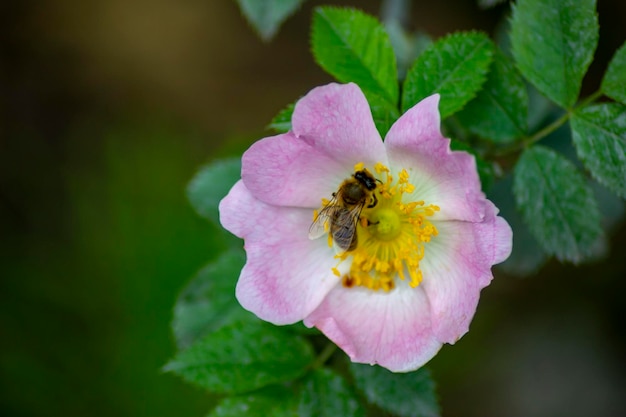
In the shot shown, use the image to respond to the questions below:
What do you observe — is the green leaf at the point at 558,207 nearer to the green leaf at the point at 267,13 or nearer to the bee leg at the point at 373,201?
the bee leg at the point at 373,201

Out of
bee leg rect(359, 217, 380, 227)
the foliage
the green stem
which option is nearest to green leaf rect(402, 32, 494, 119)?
the foliage

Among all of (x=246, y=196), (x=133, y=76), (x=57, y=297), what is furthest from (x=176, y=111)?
(x=246, y=196)

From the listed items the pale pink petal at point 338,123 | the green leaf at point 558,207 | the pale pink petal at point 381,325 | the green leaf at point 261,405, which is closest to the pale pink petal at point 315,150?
the pale pink petal at point 338,123

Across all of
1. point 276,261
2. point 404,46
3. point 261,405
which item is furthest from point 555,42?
point 261,405

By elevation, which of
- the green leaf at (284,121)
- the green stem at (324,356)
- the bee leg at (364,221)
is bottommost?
the green stem at (324,356)

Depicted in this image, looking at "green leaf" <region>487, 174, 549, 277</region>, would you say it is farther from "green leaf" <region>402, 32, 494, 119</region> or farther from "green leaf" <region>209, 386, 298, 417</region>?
"green leaf" <region>209, 386, 298, 417</region>

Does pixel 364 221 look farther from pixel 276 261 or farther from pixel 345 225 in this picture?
pixel 276 261

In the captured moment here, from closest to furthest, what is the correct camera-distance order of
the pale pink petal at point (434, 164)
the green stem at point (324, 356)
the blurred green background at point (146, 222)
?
the pale pink petal at point (434, 164)
the green stem at point (324, 356)
the blurred green background at point (146, 222)
